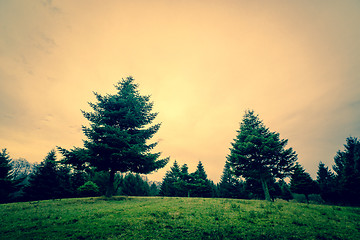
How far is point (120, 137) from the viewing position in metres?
17.9

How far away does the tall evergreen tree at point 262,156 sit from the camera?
898 inches

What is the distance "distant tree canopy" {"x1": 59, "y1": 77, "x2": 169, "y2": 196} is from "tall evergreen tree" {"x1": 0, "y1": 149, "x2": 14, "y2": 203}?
35.8m

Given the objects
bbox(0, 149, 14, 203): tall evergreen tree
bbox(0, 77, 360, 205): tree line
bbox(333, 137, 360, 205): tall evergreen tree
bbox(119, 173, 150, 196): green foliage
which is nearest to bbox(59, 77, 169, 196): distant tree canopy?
bbox(0, 77, 360, 205): tree line

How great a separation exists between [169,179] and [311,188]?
46.8 m

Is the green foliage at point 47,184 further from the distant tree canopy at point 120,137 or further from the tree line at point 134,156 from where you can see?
the distant tree canopy at point 120,137

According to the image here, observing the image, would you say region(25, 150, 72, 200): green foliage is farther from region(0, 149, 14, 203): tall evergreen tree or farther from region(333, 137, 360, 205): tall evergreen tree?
region(333, 137, 360, 205): tall evergreen tree

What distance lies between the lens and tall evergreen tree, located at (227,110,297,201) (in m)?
22.8

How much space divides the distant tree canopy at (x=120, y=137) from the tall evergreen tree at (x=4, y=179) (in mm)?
35788

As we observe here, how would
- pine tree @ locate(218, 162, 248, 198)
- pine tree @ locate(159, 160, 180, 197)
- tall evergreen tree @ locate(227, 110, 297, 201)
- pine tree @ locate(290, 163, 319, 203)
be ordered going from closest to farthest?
1. tall evergreen tree @ locate(227, 110, 297, 201)
2. pine tree @ locate(290, 163, 319, 203)
3. pine tree @ locate(218, 162, 248, 198)
4. pine tree @ locate(159, 160, 180, 197)

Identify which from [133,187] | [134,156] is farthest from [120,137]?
[133,187]

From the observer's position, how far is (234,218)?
372 inches

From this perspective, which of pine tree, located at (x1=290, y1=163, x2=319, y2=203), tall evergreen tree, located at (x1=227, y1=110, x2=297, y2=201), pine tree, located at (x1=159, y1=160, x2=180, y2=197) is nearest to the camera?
tall evergreen tree, located at (x1=227, y1=110, x2=297, y2=201)

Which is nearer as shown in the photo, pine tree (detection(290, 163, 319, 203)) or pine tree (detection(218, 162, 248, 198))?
pine tree (detection(290, 163, 319, 203))

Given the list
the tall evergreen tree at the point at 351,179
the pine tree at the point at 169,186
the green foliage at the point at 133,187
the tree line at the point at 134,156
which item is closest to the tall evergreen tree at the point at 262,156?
the tree line at the point at 134,156
